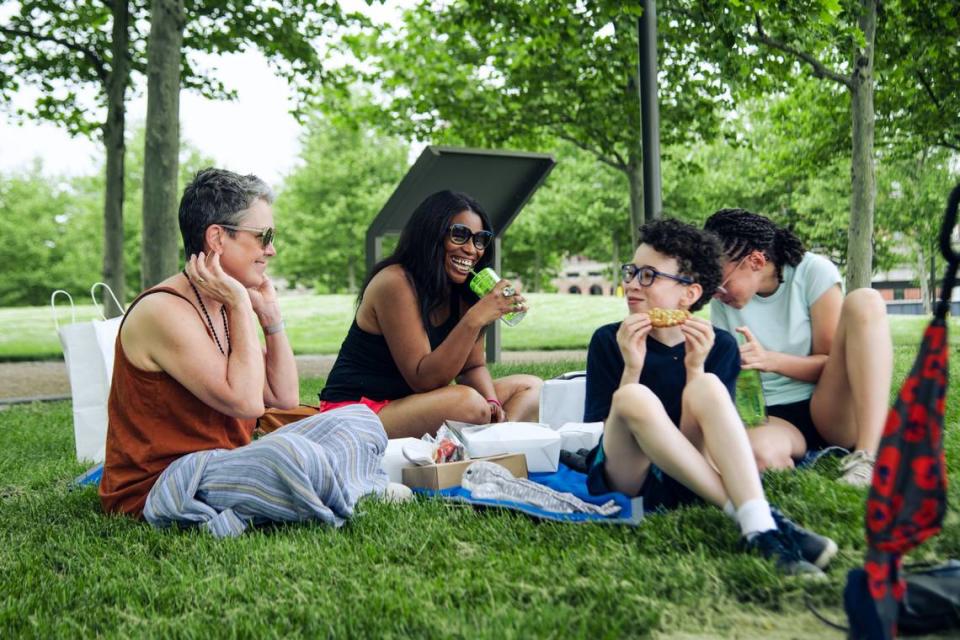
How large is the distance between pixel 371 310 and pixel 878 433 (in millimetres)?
2354

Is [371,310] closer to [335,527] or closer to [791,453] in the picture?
[335,527]

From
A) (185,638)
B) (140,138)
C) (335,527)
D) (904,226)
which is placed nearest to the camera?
(185,638)

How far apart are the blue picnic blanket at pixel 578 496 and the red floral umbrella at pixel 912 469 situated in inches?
51.7

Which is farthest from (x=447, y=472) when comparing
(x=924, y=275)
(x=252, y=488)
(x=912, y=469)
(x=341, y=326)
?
(x=924, y=275)

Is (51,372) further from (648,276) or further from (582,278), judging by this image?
(582,278)

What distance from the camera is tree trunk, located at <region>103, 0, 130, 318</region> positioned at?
11148 mm

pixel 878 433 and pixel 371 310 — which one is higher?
pixel 371 310

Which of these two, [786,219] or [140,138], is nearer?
[786,219]

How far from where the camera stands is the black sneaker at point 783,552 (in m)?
2.52

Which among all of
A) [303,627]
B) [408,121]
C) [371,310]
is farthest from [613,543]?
[408,121]

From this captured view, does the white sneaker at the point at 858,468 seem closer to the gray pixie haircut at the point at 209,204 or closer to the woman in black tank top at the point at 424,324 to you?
the woman in black tank top at the point at 424,324

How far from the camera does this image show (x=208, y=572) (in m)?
2.86

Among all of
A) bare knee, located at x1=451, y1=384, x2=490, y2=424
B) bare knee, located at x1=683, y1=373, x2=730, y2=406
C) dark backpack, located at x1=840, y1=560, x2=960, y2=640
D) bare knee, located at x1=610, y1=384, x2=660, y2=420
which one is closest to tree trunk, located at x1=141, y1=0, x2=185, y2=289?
bare knee, located at x1=451, y1=384, x2=490, y2=424

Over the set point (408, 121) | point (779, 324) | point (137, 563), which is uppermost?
point (408, 121)
